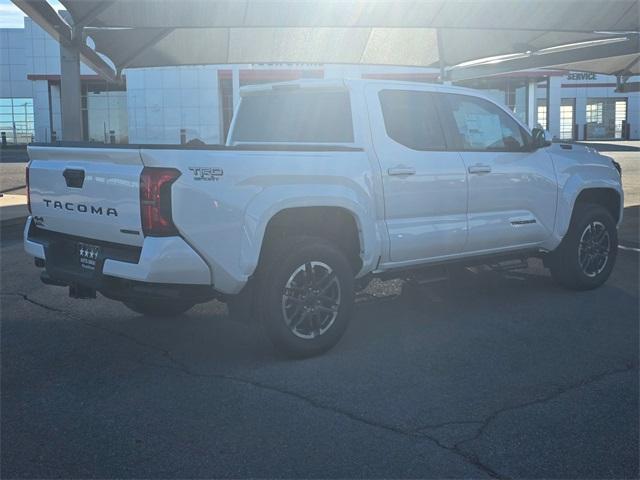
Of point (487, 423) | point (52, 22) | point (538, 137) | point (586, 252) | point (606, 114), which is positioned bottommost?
point (487, 423)

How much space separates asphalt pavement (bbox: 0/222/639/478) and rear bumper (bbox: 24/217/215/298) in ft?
2.01

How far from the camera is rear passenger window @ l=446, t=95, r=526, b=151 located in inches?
246

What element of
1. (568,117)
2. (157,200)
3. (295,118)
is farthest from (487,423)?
(568,117)

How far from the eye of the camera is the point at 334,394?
4.37m

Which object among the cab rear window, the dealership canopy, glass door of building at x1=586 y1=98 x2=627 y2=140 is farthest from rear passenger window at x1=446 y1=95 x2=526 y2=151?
glass door of building at x1=586 y1=98 x2=627 y2=140

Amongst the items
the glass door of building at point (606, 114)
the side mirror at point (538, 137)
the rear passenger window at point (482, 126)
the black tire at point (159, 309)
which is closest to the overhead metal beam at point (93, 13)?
the black tire at point (159, 309)

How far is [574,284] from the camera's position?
7121 millimetres

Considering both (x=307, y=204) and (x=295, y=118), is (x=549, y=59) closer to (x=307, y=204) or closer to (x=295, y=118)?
(x=295, y=118)

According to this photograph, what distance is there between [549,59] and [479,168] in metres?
9.82

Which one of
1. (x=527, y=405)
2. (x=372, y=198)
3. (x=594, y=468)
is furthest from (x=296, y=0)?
(x=594, y=468)

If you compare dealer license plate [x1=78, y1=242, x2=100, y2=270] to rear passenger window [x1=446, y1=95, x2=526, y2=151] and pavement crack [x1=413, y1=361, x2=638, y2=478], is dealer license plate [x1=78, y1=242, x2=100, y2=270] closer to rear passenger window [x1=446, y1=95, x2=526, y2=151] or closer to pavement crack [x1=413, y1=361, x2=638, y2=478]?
pavement crack [x1=413, y1=361, x2=638, y2=478]

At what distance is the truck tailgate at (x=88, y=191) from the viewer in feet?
14.5

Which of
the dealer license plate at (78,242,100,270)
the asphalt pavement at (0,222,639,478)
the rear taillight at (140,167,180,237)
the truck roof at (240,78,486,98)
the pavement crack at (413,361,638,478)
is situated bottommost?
the pavement crack at (413,361,638,478)

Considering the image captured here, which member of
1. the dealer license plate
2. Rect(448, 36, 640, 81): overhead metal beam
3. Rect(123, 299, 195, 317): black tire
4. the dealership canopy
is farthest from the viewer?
Rect(448, 36, 640, 81): overhead metal beam
